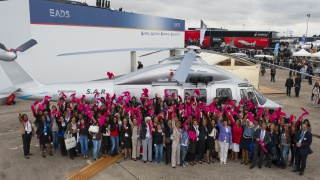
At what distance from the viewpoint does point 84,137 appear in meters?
8.47

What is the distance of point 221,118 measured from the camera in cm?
851

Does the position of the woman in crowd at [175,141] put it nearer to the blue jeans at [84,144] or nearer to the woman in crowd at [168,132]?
the woman in crowd at [168,132]

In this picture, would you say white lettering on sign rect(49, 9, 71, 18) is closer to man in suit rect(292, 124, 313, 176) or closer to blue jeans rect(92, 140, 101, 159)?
blue jeans rect(92, 140, 101, 159)

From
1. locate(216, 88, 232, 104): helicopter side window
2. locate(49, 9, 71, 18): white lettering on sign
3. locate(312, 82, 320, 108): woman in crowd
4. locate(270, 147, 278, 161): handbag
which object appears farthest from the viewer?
locate(49, 9, 71, 18): white lettering on sign

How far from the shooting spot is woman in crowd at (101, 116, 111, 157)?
8.41m

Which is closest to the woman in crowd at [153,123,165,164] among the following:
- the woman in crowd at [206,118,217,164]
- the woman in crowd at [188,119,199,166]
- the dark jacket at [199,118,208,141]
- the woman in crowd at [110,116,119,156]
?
the woman in crowd at [188,119,199,166]

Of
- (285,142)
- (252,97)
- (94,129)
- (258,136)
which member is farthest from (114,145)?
(252,97)

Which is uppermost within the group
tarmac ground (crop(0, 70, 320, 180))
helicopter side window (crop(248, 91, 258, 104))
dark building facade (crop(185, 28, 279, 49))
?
dark building facade (crop(185, 28, 279, 49))

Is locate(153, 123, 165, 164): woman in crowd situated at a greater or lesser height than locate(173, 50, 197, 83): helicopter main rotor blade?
lesser

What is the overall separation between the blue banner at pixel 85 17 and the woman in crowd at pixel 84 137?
11110 millimetres

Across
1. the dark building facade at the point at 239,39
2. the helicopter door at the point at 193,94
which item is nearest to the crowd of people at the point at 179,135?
the helicopter door at the point at 193,94

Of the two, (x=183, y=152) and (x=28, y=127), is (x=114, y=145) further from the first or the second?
(x=28, y=127)

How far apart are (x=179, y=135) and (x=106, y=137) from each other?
2.29 m

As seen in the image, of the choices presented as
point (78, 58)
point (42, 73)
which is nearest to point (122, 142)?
point (42, 73)
